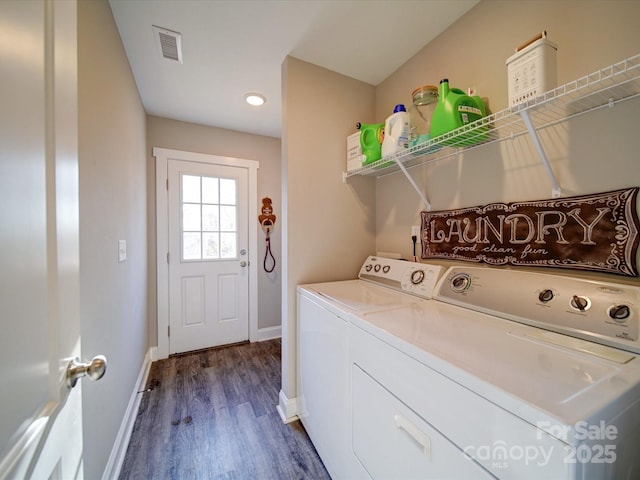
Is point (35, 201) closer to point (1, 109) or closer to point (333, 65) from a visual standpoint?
point (1, 109)

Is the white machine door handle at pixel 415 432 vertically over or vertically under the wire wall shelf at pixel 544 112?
under

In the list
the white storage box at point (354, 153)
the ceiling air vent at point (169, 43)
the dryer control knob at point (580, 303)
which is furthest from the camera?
the white storage box at point (354, 153)

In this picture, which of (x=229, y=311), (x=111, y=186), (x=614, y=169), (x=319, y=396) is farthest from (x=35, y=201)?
(x=229, y=311)

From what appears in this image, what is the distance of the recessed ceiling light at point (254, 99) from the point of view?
224 cm

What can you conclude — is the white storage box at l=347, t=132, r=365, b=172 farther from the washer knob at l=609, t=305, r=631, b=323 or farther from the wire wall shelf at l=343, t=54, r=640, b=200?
the washer knob at l=609, t=305, r=631, b=323

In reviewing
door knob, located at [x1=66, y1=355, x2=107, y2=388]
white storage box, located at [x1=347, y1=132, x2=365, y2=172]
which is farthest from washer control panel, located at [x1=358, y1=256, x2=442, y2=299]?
door knob, located at [x1=66, y1=355, x2=107, y2=388]

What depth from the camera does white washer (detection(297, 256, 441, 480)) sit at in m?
1.19

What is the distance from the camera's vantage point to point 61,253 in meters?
0.55

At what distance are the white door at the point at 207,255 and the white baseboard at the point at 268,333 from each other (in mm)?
165

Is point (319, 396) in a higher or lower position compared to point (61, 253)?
lower

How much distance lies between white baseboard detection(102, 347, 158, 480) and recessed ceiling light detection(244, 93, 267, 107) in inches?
99.2

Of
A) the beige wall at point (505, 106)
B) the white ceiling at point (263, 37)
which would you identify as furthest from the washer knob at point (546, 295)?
the white ceiling at point (263, 37)

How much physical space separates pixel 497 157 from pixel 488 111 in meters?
0.25

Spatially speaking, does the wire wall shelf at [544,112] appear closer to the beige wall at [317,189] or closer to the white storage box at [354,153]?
the white storage box at [354,153]
